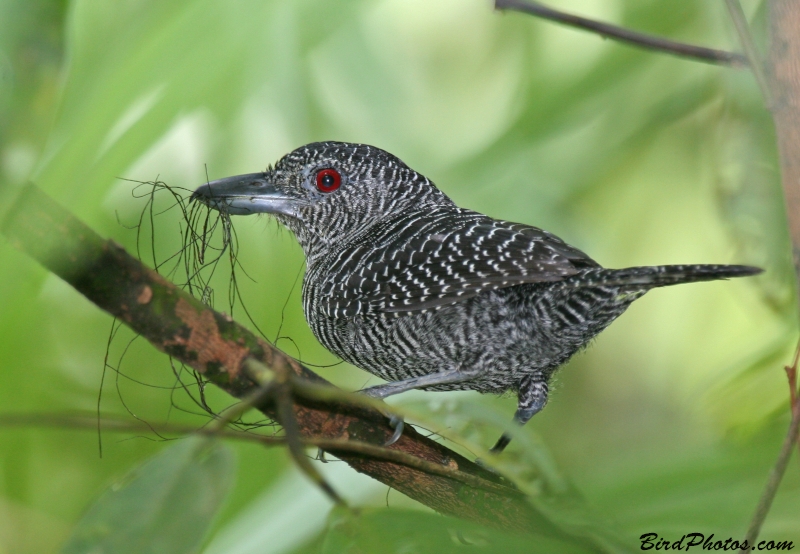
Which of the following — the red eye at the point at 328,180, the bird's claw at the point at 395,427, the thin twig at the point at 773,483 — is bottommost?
the thin twig at the point at 773,483

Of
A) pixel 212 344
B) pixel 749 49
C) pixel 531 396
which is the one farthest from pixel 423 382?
pixel 749 49

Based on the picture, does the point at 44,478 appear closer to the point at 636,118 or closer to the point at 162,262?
the point at 162,262

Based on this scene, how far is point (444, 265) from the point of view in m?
2.50

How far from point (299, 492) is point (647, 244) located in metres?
2.21

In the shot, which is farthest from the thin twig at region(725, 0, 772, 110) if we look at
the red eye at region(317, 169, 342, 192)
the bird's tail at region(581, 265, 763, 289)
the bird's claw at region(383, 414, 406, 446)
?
the red eye at region(317, 169, 342, 192)

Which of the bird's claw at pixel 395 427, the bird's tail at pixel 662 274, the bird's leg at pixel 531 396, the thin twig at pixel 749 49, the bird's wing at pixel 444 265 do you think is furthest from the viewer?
the bird's leg at pixel 531 396

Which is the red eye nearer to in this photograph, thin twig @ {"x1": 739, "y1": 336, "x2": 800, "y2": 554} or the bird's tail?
the bird's tail

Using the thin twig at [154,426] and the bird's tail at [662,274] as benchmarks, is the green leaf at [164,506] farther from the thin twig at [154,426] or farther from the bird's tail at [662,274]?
the bird's tail at [662,274]

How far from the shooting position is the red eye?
323 cm

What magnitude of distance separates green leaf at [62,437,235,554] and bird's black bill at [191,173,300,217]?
1746 mm

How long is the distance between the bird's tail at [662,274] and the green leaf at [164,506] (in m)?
1.08

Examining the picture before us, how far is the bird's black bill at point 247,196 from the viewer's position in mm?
2814

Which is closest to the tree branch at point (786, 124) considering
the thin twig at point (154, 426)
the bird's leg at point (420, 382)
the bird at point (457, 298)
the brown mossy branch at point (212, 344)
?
the brown mossy branch at point (212, 344)

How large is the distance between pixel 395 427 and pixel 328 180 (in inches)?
57.5
